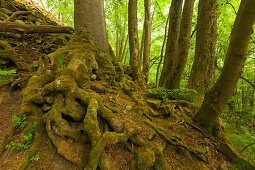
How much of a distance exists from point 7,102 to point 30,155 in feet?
6.22

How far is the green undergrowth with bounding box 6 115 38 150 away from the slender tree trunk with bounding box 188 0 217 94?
5649mm

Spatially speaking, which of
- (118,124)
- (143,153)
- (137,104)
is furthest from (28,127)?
(137,104)

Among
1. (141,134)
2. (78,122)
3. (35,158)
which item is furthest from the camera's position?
(141,134)

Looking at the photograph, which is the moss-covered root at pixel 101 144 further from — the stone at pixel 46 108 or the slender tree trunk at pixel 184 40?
the slender tree trunk at pixel 184 40

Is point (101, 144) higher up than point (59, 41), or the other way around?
point (59, 41)

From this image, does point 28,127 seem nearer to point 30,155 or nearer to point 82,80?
point 30,155

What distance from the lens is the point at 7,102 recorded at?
2850mm

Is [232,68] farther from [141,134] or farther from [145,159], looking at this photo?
Result: [145,159]

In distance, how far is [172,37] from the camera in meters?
6.23

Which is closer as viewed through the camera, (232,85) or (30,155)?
(30,155)

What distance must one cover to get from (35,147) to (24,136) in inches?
11.5

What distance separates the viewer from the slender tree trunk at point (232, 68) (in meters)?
2.45

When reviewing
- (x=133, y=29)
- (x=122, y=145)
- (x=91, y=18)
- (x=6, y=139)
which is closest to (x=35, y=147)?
(x=6, y=139)

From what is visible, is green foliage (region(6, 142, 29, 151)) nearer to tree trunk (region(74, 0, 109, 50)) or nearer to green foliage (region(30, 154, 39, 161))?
green foliage (region(30, 154, 39, 161))
